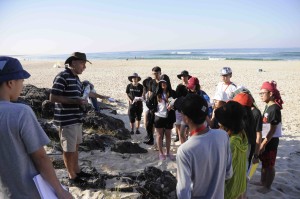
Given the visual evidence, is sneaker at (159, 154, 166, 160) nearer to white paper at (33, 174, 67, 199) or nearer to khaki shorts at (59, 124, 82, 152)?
khaki shorts at (59, 124, 82, 152)

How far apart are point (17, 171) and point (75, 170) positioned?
2.41 m

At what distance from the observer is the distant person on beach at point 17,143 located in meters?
1.75

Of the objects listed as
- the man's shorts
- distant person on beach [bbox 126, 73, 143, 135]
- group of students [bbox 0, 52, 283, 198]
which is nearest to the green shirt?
group of students [bbox 0, 52, 283, 198]

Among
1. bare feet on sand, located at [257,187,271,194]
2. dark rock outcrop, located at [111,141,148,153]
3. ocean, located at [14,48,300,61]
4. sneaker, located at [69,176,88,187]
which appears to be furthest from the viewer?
ocean, located at [14,48,300,61]

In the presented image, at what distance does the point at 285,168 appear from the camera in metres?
5.29

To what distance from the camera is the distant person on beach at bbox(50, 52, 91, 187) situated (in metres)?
3.78

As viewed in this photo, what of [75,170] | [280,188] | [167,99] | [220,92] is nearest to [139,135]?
[167,99]

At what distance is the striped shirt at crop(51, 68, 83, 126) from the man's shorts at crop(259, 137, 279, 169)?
293cm

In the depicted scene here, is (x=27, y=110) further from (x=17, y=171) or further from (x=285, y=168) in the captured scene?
(x=285, y=168)

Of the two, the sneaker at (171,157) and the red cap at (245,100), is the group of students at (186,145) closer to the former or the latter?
the red cap at (245,100)

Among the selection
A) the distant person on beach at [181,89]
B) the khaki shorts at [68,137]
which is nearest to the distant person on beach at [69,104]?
the khaki shorts at [68,137]

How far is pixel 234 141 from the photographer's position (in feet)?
8.46

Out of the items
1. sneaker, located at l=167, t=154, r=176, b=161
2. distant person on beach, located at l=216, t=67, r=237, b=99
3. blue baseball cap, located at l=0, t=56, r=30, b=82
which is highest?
blue baseball cap, located at l=0, t=56, r=30, b=82

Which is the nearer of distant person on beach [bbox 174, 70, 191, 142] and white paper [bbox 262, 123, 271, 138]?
white paper [bbox 262, 123, 271, 138]
